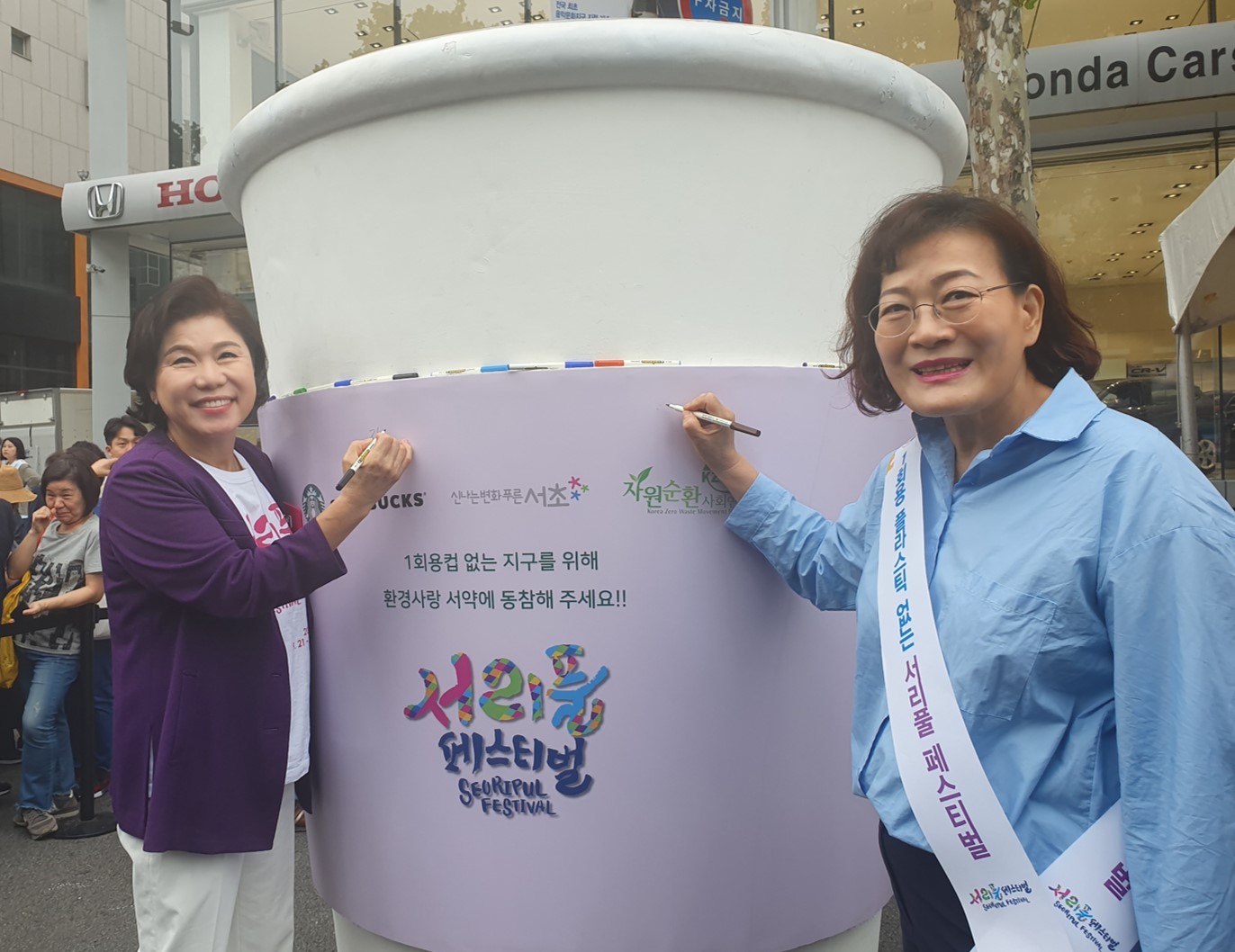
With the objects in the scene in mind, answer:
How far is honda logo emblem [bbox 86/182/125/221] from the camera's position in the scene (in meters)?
10.7

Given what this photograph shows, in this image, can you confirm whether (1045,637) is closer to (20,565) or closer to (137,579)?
(137,579)

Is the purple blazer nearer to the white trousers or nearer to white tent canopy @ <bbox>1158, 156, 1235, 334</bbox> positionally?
the white trousers

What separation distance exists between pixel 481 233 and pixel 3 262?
2107cm

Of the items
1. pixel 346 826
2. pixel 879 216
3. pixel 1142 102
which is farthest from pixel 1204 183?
pixel 346 826

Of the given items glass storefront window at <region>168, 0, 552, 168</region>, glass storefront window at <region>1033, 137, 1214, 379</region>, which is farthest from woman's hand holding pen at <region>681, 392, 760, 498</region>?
glass storefront window at <region>168, 0, 552, 168</region>

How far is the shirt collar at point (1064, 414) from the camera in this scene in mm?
1341

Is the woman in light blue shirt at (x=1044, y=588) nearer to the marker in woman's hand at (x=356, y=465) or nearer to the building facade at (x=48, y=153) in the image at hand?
the marker in woman's hand at (x=356, y=465)

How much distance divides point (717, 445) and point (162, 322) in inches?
44.1

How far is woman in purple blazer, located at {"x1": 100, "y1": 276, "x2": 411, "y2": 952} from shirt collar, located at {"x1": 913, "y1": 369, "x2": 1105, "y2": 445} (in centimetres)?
108

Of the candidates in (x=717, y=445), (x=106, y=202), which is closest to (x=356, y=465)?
(x=717, y=445)

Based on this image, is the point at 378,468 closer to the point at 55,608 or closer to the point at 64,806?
→ the point at 55,608

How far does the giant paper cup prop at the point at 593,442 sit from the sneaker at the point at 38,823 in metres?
3.36

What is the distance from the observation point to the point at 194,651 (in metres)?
1.91

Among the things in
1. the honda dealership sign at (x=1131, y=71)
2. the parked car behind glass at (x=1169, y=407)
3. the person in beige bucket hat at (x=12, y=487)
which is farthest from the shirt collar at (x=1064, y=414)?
the parked car behind glass at (x=1169, y=407)
